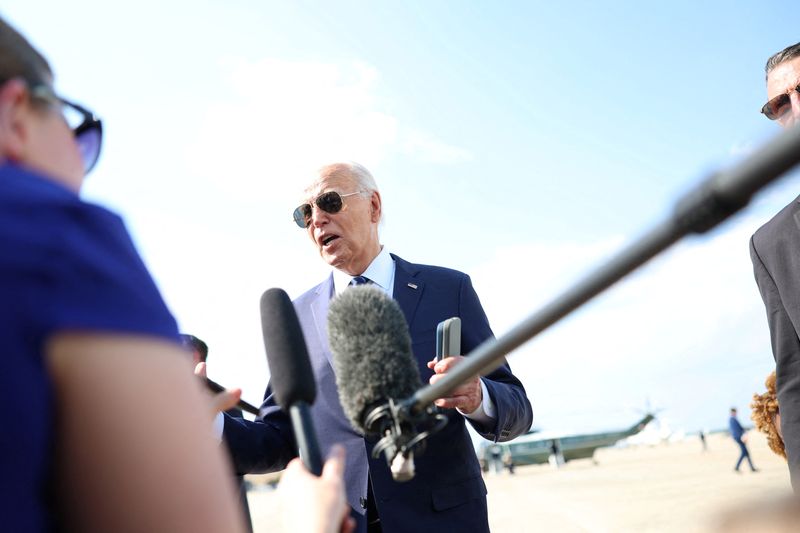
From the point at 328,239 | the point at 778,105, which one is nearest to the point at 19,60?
the point at 328,239

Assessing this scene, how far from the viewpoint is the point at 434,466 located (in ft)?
11.6

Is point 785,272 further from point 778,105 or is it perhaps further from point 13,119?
point 13,119

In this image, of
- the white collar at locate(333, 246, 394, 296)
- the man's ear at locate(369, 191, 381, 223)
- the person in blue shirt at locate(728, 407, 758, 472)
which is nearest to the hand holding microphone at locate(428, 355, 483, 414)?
the white collar at locate(333, 246, 394, 296)

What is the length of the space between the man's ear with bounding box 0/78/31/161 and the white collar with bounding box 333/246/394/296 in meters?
3.03

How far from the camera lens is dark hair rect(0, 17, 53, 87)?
51.6 inches

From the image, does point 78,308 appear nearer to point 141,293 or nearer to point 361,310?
point 141,293

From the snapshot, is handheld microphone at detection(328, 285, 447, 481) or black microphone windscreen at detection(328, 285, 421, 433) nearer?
handheld microphone at detection(328, 285, 447, 481)

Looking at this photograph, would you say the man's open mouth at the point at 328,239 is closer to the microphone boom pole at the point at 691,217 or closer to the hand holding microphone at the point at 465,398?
the hand holding microphone at the point at 465,398

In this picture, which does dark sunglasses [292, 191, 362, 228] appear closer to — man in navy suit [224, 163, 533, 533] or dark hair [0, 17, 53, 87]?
man in navy suit [224, 163, 533, 533]

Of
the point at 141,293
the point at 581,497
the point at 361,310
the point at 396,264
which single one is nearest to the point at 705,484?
the point at 581,497

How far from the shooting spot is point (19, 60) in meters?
1.34

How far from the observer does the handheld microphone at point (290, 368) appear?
71.2 inches

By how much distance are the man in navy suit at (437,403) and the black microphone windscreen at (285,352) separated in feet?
3.58

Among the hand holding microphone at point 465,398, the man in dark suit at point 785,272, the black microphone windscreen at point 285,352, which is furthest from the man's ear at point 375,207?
the black microphone windscreen at point 285,352
